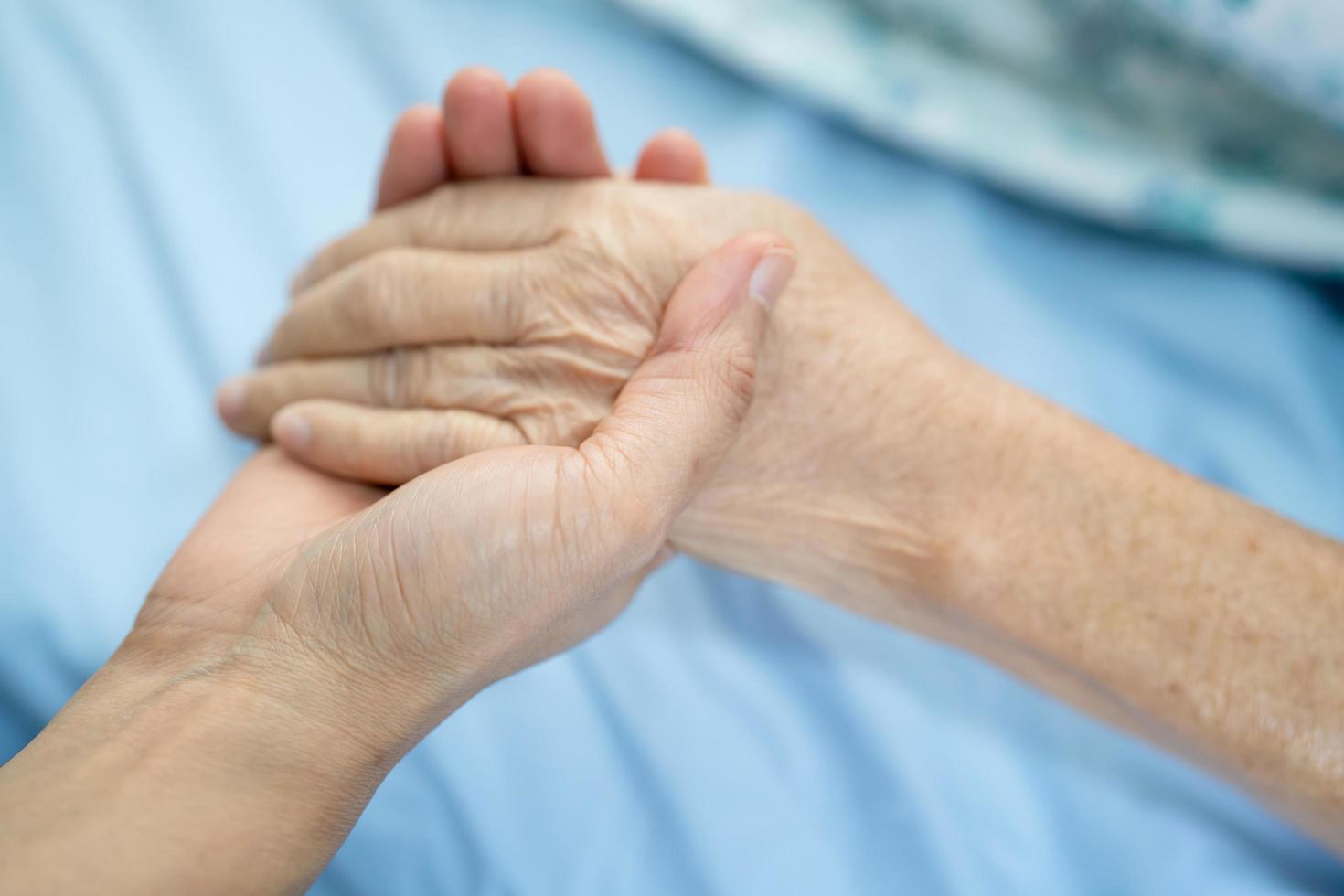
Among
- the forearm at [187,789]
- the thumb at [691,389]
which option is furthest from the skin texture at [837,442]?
the forearm at [187,789]

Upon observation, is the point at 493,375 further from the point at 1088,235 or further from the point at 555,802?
the point at 1088,235

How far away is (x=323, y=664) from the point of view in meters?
0.69

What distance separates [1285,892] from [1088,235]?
2.41 feet

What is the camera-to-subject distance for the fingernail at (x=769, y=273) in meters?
0.83

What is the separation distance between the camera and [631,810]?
0.90 m

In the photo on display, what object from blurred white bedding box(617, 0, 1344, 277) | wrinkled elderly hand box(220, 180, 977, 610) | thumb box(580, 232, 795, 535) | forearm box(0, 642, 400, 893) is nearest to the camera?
forearm box(0, 642, 400, 893)

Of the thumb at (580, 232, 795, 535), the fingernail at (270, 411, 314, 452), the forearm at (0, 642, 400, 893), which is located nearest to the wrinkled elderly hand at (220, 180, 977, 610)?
the fingernail at (270, 411, 314, 452)

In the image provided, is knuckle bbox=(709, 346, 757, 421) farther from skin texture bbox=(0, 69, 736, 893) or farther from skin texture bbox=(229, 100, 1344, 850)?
skin texture bbox=(229, 100, 1344, 850)

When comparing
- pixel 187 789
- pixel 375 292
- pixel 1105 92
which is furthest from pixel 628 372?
pixel 1105 92

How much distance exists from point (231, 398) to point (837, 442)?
608 mm

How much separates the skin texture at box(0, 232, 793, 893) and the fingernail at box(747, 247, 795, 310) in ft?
0.41

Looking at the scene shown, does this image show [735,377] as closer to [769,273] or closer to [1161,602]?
[769,273]

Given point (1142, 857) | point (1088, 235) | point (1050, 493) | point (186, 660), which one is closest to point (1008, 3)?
point (1088, 235)

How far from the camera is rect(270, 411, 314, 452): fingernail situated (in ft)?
3.12
